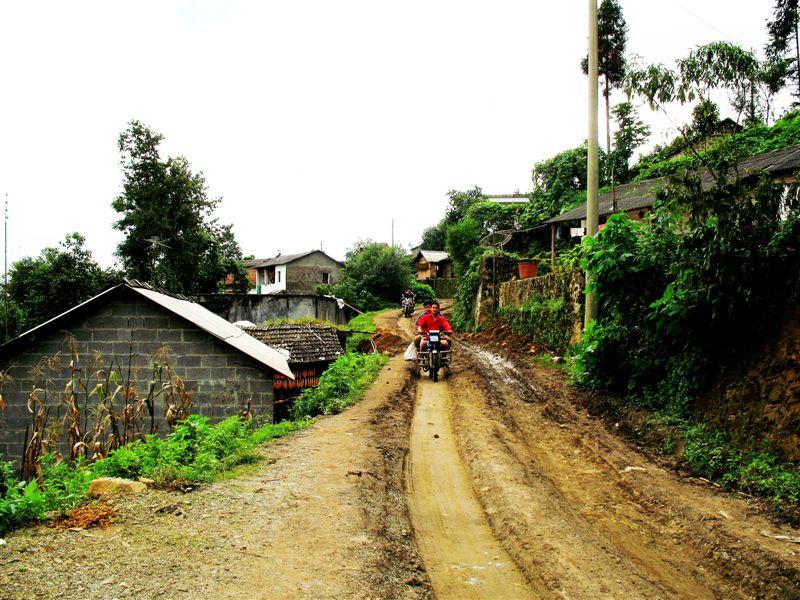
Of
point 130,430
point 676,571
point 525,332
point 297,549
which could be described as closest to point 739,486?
point 676,571

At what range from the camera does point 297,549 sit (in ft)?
14.4

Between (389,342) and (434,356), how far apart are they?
11.0 metres

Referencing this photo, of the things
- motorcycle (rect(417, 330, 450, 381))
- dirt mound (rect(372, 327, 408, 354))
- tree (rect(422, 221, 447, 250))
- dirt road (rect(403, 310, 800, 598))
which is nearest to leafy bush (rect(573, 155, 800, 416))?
dirt road (rect(403, 310, 800, 598))

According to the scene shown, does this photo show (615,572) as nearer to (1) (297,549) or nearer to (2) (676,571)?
(2) (676,571)

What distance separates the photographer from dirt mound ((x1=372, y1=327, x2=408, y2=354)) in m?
24.1

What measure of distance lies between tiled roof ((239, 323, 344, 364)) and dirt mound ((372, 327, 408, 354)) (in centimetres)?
291

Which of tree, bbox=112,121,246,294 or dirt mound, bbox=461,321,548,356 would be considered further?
tree, bbox=112,121,246,294

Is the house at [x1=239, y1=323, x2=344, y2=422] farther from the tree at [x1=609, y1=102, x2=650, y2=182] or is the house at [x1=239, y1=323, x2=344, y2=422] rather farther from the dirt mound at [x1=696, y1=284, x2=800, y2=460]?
the tree at [x1=609, y1=102, x2=650, y2=182]

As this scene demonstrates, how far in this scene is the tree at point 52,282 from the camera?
37469mm

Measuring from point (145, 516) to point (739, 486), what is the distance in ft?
21.0

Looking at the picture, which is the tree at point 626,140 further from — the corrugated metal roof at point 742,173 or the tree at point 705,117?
the tree at point 705,117

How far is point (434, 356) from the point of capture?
48.1 feet

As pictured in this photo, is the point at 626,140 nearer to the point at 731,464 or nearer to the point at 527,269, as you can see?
the point at 527,269

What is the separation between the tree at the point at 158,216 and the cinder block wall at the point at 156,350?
26.8 meters
